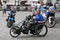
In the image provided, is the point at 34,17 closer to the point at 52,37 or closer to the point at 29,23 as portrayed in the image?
the point at 29,23

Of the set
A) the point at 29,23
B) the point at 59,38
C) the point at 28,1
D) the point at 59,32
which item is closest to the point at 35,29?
the point at 29,23

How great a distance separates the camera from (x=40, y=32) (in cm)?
1321

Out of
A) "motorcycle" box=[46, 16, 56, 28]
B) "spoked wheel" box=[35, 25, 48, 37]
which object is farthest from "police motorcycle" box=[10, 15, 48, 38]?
"motorcycle" box=[46, 16, 56, 28]

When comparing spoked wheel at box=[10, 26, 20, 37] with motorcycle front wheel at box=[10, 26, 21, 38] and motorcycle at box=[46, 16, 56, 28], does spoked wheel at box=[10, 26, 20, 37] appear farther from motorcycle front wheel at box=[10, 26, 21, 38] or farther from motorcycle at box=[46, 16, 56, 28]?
motorcycle at box=[46, 16, 56, 28]

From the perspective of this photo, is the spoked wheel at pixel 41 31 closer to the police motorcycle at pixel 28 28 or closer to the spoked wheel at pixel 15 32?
the police motorcycle at pixel 28 28

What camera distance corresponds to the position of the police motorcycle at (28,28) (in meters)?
12.6

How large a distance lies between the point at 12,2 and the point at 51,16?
21338 mm

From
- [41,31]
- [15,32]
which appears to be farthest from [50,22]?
[15,32]

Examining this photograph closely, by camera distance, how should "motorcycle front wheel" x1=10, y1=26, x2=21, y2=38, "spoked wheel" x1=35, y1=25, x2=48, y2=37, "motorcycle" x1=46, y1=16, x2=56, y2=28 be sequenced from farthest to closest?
1. "motorcycle" x1=46, y1=16, x2=56, y2=28
2. "spoked wheel" x1=35, y1=25, x2=48, y2=37
3. "motorcycle front wheel" x1=10, y1=26, x2=21, y2=38

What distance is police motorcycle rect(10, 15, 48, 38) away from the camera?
41.4 ft

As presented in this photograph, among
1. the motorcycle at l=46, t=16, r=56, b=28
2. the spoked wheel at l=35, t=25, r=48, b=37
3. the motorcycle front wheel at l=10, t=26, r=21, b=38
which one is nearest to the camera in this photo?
the motorcycle front wheel at l=10, t=26, r=21, b=38

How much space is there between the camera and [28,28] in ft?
41.8

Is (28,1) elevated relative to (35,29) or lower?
lower

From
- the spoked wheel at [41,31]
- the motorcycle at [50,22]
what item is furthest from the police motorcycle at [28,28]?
the motorcycle at [50,22]
